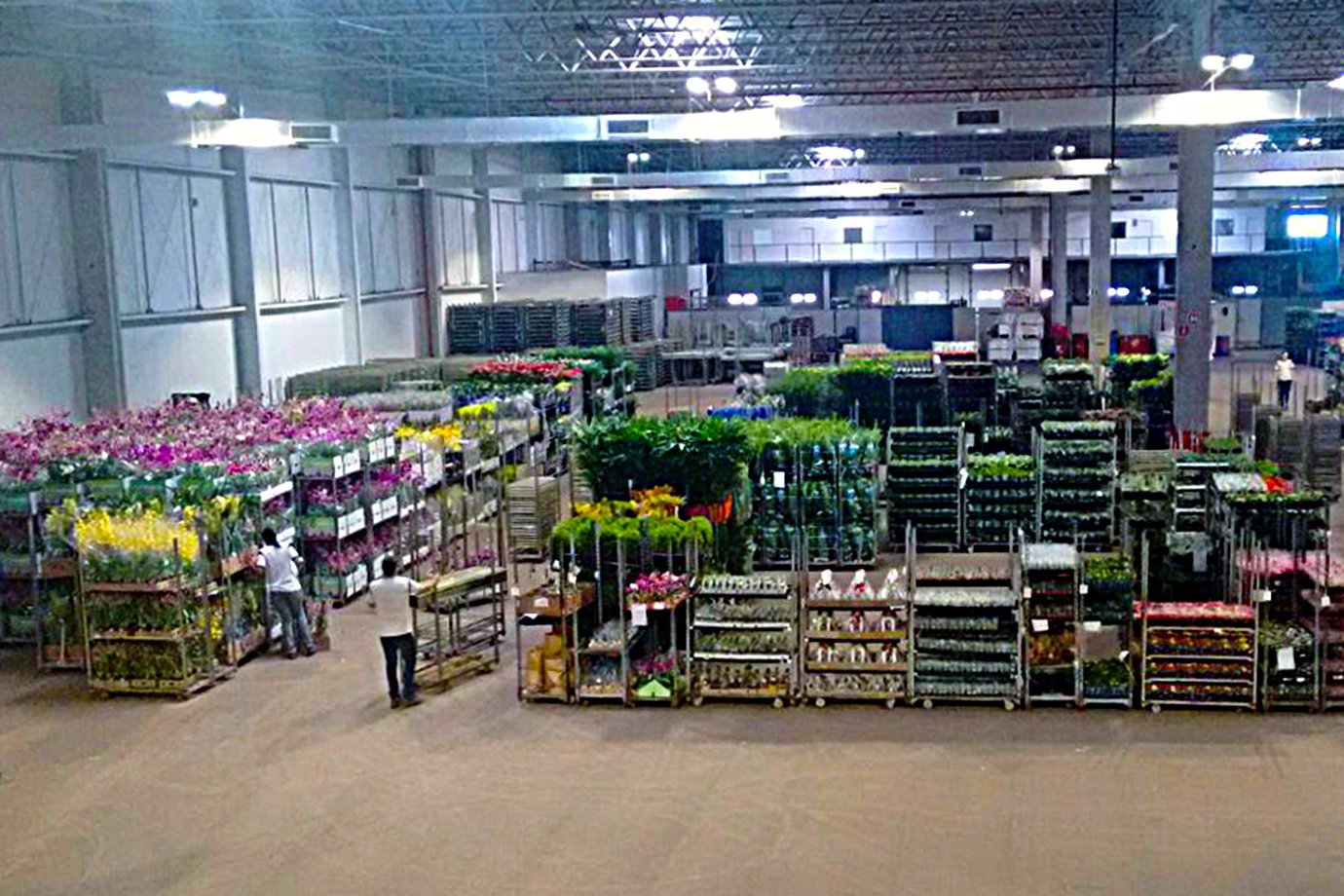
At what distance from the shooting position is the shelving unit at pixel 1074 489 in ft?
55.7

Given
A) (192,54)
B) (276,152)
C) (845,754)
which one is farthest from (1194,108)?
(276,152)

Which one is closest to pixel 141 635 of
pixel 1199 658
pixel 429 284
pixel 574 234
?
pixel 1199 658

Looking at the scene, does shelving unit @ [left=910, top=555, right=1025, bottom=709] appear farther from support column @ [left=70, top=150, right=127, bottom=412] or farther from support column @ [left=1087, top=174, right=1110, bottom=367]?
support column @ [left=1087, top=174, right=1110, bottom=367]

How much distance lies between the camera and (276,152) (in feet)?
84.3

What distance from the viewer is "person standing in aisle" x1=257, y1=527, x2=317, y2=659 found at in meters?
13.2

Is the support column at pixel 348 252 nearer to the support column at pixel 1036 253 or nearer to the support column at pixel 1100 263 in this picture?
the support column at pixel 1100 263

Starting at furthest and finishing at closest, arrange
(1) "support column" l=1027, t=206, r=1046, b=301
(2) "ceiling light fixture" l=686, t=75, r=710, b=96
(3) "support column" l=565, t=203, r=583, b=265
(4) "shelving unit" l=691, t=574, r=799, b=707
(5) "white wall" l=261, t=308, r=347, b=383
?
(1) "support column" l=1027, t=206, r=1046, b=301, (3) "support column" l=565, t=203, r=583, b=265, (2) "ceiling light fixture" l=686, t=75, r=710, b=96, (5) "white wall" l=261, t=308, r=347, b=383, (4) "shelving unit" l=691, t=574, r=799, b=707

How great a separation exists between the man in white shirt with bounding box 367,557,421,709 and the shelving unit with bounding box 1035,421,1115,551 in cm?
857

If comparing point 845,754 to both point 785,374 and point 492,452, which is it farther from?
point 785,374

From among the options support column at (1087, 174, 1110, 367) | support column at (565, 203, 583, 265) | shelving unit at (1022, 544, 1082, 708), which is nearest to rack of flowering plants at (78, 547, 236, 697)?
shelving unit at (1022, 544, 1082, 708)

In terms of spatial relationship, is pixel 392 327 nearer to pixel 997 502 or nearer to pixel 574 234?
pixel 574 234

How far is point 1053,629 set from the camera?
11609 mm

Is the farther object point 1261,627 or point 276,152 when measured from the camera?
point 276,152

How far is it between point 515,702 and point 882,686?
10.3ft
